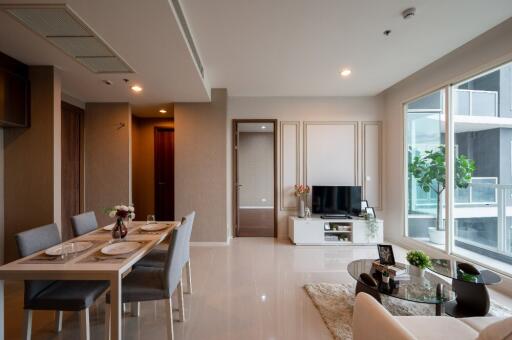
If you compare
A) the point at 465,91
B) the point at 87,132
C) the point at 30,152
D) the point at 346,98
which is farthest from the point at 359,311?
the point at 87,132

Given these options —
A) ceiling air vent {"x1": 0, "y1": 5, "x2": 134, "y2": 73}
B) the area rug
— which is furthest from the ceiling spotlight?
ceiling air vent {"x1": 0, "y1": 5, "x2": 134, "y2": 73}

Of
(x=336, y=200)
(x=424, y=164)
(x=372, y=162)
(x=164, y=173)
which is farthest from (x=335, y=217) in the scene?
(x=164, y=173)

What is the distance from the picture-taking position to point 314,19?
2.40 meters

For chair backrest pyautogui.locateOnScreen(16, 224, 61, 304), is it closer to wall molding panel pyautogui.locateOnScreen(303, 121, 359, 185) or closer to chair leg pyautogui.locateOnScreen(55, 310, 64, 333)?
chair leg pyautogui.locateOnScreen(55, 310, 64, 333)

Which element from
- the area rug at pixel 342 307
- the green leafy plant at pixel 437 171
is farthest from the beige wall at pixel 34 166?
the green leafy plant at pixel 437 171

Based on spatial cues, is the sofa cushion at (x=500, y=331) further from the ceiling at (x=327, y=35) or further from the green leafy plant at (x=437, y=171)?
the green leafy plant at (x=437, y=171)

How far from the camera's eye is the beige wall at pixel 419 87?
2684mm

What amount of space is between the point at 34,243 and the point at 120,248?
0.69 metres

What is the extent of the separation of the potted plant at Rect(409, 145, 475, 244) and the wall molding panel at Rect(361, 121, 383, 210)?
2.51ft

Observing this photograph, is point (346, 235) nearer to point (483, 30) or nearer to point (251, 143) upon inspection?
point (483, 30)

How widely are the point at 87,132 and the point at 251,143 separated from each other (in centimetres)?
488

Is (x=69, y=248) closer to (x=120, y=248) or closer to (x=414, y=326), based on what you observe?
(x=120, y=248)

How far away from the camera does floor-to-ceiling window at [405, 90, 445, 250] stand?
3648mm

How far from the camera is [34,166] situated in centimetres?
296
